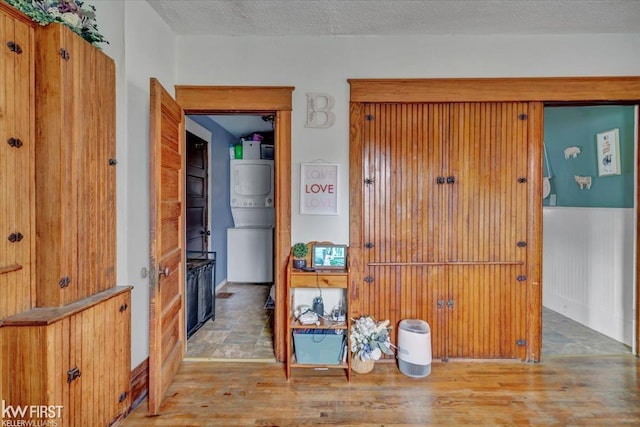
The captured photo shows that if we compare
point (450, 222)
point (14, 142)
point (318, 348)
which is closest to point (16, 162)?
point (14, 142)

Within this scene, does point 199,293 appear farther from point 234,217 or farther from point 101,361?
point 234,217

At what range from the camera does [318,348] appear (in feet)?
7.29

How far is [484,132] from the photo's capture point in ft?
7.98

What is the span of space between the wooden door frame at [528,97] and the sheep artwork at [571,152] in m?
0.81

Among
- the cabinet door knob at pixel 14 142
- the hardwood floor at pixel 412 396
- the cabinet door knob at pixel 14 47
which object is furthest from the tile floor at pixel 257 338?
the cabinet door knob at pixel 14 47

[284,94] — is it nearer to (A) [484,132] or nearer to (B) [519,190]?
(A) [484,132]

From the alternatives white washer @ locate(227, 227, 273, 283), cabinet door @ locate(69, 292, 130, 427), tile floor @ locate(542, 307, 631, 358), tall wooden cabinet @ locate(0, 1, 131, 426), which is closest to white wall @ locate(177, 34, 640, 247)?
tall wooden cabinet @ locate(0, 1, 131, 426)

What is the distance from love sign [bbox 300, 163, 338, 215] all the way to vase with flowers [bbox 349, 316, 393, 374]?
37.9 inches

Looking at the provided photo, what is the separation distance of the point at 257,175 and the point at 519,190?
3.36 m

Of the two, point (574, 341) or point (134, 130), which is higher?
point (134, 130)

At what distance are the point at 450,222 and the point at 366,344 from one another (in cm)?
119

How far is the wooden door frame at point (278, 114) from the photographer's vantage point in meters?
2.43

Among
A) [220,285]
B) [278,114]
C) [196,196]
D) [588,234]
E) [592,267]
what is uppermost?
[278,114]

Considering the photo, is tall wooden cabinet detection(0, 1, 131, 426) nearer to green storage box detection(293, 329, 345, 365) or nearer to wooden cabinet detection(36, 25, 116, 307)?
wooden cabinet detection(36, 25, 116, 307)
